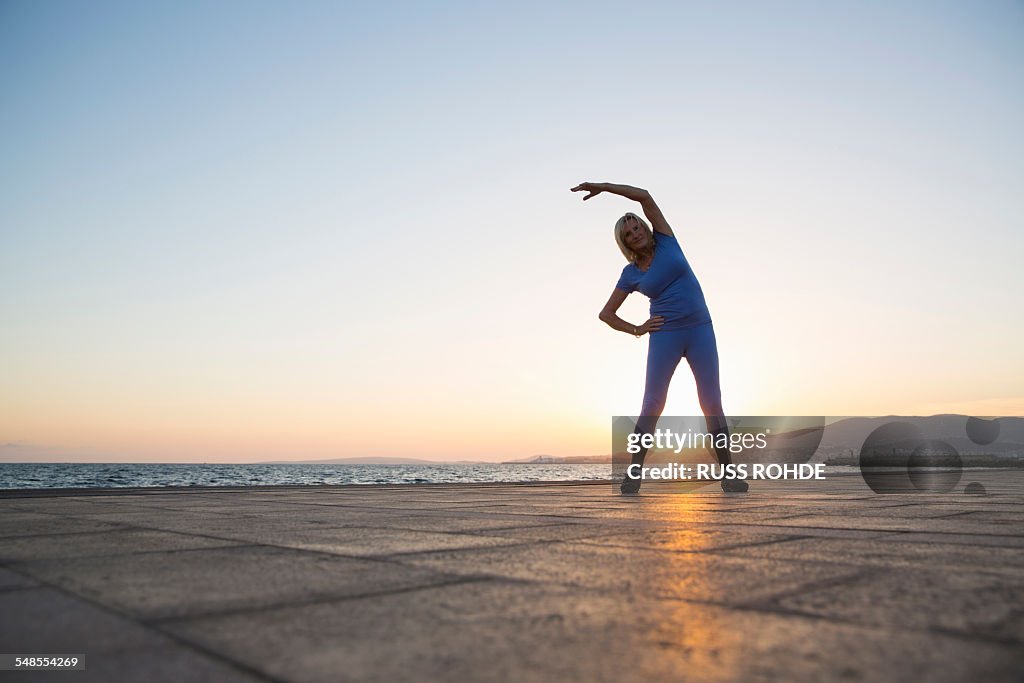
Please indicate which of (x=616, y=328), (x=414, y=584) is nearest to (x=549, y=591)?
(x=414, y=584)

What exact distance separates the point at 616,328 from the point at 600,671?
17.5ft

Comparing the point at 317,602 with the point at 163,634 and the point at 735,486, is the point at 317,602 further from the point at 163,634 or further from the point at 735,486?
the point at 735,486

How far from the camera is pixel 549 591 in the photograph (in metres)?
1.71

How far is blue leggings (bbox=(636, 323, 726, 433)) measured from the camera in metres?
6.09

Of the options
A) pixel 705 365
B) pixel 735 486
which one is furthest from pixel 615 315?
pixel 735 486

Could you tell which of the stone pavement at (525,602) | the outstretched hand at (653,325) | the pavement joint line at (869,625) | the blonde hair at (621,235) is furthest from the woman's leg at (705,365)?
the pavement joint line at (869,625)

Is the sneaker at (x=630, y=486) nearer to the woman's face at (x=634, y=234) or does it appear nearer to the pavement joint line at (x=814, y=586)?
the woman's face at (x=634, y=234)

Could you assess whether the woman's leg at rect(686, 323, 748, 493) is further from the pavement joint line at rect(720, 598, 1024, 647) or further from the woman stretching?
the pavement joint line at rect(720, 598, 1024, 647)

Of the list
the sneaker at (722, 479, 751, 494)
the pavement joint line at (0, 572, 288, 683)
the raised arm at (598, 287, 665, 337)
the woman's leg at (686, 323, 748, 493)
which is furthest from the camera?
the raised arm at (598, 287, 665, 337)

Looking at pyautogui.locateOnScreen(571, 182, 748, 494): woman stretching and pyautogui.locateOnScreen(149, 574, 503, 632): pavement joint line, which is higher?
pyautogui.locateOnScreen(571, 182, 748, 494): woman stretching

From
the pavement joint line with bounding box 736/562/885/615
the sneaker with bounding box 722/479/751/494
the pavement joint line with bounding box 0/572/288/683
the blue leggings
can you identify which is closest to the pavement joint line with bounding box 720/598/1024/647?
the pavement joint line with bounding box 736/562/885/615

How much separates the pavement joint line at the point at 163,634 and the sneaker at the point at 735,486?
491 cm

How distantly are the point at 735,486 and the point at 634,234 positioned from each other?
2164 millimetres

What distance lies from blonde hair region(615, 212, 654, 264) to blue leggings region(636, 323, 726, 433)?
687mm
